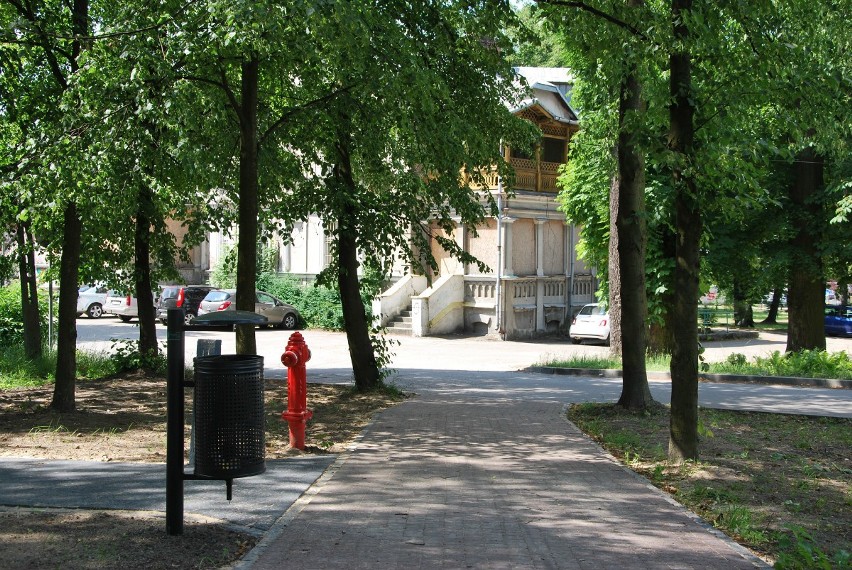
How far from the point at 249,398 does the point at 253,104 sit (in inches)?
253

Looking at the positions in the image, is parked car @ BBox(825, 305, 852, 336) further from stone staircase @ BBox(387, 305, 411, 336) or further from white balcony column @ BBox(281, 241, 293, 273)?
white balcony column @ BBox(281, 241, 293, 273)

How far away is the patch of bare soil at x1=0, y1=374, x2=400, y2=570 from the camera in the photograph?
18.8 ft

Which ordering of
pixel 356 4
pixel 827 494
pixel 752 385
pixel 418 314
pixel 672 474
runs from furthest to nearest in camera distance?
pixel 418 314 → pixel 752 385 → pixel 356 4 → pixel 672 474 → pixel 827 494

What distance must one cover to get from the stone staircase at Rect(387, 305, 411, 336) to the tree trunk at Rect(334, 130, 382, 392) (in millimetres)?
18772

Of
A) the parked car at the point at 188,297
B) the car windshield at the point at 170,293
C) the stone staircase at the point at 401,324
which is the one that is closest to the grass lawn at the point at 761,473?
the stone staircase at the point at 401,324

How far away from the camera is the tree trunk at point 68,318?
1175cm

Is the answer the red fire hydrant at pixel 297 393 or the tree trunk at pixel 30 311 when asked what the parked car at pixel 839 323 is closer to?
the tree trunk at pixel 30 311

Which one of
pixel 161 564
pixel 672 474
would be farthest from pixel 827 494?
pixel 161 564

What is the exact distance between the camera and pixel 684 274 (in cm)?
909

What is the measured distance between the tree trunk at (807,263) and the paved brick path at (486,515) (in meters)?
14.1

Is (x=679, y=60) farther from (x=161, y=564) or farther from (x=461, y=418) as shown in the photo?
(x=161, y=564)

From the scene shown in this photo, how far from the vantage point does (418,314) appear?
34094mm

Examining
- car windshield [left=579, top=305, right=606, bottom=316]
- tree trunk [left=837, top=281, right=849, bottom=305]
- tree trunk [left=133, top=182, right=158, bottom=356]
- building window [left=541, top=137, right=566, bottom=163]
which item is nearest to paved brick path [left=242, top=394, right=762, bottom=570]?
tree trunk [left=133, top=182, right=158, bottom=356]

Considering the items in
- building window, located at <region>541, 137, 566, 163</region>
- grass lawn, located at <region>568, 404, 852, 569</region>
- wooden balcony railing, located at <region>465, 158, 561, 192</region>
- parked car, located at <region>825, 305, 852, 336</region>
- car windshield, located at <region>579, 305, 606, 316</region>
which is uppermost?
building window, located at <region>541, 137, 566, 163</region>
